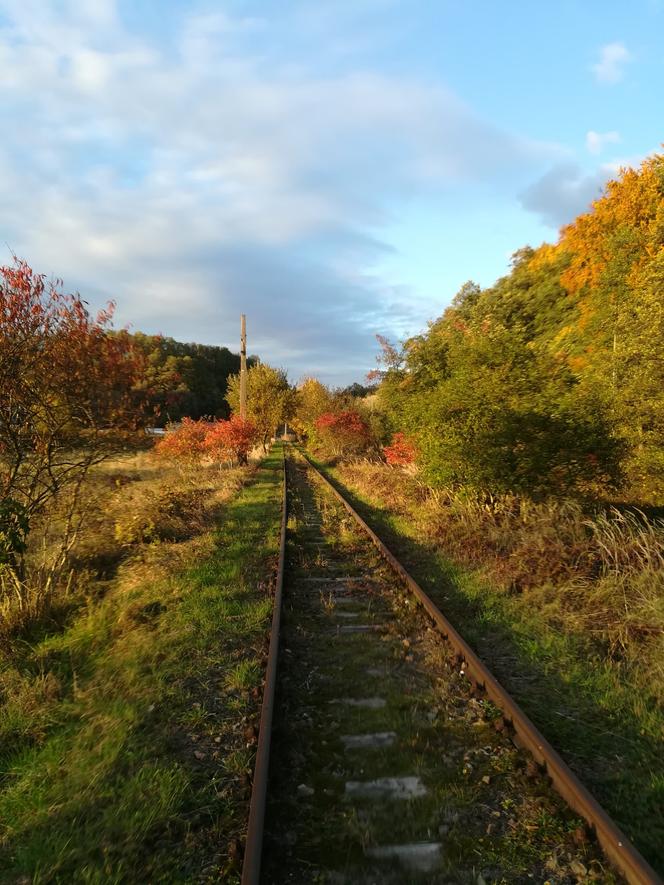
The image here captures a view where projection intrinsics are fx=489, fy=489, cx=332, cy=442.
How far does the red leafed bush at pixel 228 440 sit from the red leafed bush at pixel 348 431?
4340 millimetres

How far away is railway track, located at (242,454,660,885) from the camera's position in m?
2.50

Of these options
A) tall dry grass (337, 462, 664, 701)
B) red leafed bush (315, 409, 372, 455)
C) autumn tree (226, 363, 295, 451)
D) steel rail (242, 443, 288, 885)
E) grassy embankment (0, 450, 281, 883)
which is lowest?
grassy embankment (0, 450, 281, 883)

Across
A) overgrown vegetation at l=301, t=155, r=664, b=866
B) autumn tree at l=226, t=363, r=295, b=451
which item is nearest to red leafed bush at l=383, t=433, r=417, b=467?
overgrown vegetation at l=301, t=155, r=664, b=866

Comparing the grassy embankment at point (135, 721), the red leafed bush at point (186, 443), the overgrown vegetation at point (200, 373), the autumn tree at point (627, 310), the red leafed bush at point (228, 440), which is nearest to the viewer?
the grassy embankment at point (135, 721)

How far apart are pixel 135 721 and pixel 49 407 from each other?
4.04 meters

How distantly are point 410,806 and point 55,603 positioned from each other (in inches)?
204

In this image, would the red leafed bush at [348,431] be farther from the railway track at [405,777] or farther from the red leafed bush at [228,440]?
the railway track at [405,777]

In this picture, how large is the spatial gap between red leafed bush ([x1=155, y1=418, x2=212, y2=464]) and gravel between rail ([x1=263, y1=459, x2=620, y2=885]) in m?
15.0

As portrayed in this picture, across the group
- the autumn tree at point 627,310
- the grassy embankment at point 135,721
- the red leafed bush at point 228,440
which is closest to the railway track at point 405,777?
the grassy embankment at point 135,721

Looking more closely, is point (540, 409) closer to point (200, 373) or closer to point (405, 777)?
point (405, 777)

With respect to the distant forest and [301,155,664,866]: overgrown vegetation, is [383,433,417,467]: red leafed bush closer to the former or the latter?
[301,155,664,866]: overgrown vegetation

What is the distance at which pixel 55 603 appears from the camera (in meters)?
6.22

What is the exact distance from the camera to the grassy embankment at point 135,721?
266 centimetres

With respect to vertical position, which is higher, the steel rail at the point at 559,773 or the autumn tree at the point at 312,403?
the autumn tree at the point at 312,403
